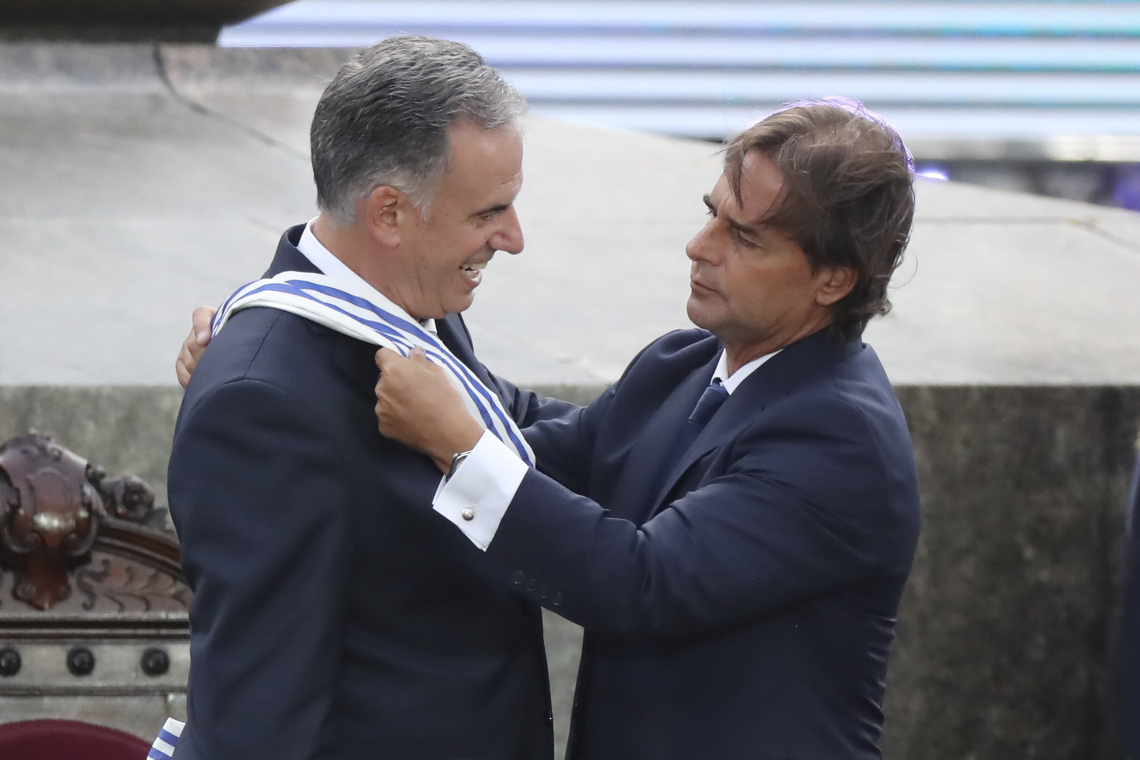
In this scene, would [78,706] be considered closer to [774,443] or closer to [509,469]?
[509,469]

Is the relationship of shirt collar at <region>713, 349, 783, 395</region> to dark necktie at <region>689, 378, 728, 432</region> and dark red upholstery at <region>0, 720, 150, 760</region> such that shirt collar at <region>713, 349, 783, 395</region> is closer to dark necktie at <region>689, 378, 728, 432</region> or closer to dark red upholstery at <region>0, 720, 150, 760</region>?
dark necktie at <region>689, 378, 728, 432</region>

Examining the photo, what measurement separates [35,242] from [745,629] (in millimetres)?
2751

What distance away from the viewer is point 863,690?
1.67 m

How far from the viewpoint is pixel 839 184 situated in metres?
1.59

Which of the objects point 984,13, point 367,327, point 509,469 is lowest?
point 984,13

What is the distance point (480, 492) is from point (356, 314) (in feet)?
0.73

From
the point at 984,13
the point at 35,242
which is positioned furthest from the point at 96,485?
the point at 984,13

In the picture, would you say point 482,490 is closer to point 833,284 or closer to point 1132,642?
point 833,284

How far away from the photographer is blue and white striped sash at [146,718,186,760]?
1.65m

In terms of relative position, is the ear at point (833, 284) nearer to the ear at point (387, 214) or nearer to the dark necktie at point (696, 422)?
the dark necktie at point (696, 422)

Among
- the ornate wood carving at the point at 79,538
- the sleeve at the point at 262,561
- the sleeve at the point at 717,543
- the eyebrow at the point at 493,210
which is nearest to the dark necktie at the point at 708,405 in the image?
the sleeve at the point at 717,543

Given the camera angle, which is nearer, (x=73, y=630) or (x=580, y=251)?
(x=73, y=630)

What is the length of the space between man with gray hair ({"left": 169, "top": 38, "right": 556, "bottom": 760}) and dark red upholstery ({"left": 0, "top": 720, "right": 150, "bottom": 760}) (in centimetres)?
52

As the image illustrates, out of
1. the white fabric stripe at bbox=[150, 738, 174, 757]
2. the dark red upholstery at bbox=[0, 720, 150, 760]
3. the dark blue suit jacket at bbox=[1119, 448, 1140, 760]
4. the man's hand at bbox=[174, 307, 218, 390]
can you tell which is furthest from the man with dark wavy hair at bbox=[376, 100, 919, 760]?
the dark blue suit jacket at bbox=[1119, 448, 1140, 760]
